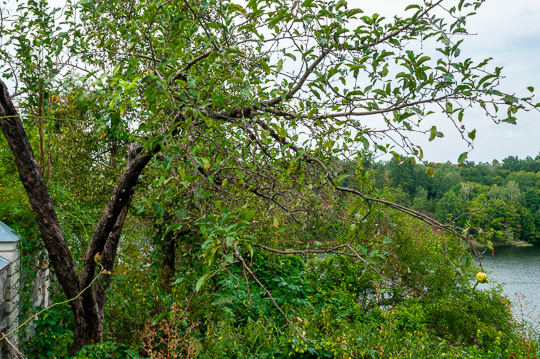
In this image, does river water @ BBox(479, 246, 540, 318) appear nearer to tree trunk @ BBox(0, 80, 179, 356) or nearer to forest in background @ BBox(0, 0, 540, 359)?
forest in background @ BBox(0, 0, 540, 359)

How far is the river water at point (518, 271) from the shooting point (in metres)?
17.1

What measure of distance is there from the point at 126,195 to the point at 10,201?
1.95 metres

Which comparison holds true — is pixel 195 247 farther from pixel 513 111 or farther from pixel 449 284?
pixel 449 284

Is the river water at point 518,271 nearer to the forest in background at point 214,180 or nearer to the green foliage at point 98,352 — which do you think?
the forest in background at point 214,180

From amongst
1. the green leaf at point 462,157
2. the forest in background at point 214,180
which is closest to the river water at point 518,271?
the forest in background at point 214,180

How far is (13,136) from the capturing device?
10.8ft

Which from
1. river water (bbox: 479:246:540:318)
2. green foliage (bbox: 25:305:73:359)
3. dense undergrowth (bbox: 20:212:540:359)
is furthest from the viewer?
river water (bbox: 479:246:540:318)

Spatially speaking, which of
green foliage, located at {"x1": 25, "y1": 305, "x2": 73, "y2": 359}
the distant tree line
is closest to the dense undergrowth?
green foliage, located at {"x1": 25, "y1": 305, "x2": 73, "y2": 359}

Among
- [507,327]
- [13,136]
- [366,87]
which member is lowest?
[507,327]

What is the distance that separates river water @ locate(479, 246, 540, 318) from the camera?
1711 cm

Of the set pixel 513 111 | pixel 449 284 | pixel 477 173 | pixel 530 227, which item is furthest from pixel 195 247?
pixel 477 173

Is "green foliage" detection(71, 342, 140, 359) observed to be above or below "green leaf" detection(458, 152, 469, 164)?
below

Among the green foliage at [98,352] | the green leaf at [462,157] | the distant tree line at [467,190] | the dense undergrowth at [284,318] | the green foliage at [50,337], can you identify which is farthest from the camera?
the distant tree line at [467,190]

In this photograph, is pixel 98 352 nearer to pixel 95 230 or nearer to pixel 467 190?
pixel 95 230
